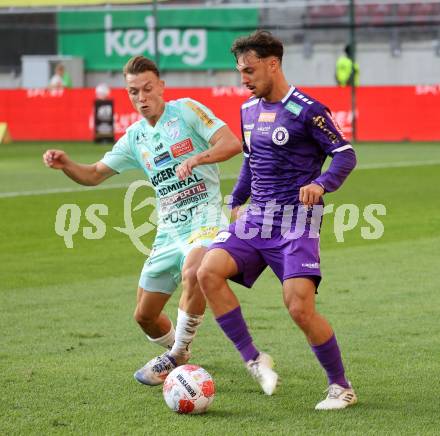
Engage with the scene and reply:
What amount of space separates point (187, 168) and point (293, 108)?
74 cm

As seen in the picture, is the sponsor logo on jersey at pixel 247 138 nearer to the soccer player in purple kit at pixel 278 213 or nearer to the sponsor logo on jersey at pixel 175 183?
the soccer player in purple kit at pixel 278 213

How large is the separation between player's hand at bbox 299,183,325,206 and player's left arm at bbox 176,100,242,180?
853 mm

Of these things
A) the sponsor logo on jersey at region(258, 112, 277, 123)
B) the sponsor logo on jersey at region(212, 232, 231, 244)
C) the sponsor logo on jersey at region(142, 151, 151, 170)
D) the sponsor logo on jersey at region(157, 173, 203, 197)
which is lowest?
the sponsor logo on jersey at region(212, 232, 231, 244)

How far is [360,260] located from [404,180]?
8150 millimetres

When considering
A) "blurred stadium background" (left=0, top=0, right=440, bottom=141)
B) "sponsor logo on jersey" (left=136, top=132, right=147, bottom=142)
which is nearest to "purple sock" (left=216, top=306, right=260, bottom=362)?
"sponsor logo on jersey" (left=136, top=132, right=147, bottom=142)

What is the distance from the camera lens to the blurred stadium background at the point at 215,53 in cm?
2872

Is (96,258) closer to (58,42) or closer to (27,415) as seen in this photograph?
(27,415)

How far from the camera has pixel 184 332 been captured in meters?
7.44

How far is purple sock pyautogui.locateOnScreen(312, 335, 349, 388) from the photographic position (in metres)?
6.69

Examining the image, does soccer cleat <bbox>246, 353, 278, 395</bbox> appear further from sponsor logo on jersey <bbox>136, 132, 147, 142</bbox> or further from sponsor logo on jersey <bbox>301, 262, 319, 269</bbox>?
sponsor logo on jersey <bbox>136, 132, 147, 142</bbox>

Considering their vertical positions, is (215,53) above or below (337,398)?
below

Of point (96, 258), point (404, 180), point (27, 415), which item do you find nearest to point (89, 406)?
point (27, 415)

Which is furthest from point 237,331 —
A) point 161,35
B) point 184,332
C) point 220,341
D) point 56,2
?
point 56,2
